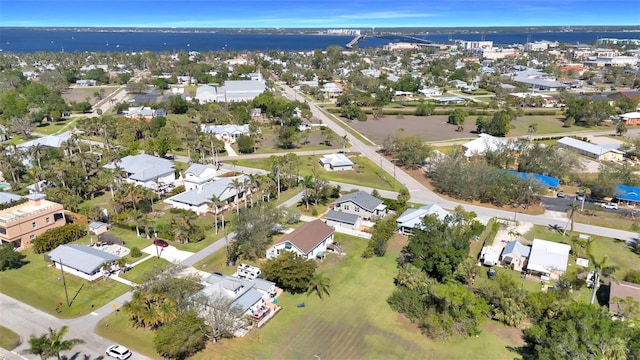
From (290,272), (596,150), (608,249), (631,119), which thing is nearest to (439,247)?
(290,272)

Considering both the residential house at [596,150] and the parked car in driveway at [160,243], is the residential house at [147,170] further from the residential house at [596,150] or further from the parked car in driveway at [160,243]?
the residential house at [596,150]

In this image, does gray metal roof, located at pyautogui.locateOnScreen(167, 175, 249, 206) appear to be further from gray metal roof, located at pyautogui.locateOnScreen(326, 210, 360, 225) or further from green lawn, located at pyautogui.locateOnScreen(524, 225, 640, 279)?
green lawn, located at pyautogui.locateOnScreen(524, 225, 640, 279)

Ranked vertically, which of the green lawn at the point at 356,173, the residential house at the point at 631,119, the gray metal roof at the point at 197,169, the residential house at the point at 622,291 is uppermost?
the residential house at the point at 631,119

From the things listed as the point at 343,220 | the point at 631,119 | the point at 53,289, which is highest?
the point at 631,119

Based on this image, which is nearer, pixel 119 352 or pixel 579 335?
pixel 579 335

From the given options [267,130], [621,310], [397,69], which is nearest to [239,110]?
[267,130]

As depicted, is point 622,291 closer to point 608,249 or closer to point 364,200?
point 608,249

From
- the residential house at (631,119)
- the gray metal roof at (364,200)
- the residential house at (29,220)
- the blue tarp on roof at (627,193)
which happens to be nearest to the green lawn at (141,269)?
the residential house at (29,220)

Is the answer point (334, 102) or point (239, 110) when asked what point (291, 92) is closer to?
point (334, 102)
